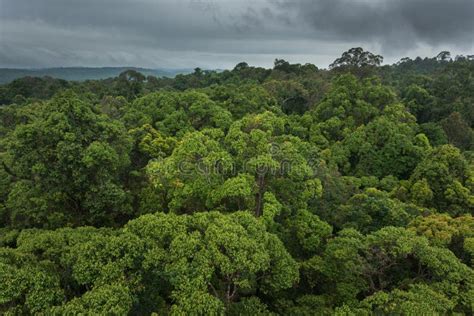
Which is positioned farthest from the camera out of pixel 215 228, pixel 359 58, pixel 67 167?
pixel 359 58

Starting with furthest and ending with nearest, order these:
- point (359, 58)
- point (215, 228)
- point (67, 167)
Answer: point (359, 58)
point (67, 167)
point (215, 228)

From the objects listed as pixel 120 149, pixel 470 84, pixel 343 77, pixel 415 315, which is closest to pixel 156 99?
pixel 120 149

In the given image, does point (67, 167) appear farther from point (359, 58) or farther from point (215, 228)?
point (359, 58)

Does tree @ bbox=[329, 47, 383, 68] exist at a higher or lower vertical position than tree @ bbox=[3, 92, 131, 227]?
higher

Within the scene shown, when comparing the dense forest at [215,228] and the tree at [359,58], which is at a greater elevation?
the tree at [359,58]

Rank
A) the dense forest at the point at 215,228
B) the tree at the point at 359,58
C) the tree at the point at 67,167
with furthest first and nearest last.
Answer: the tree at the point at 359,58
the tree at the point at 67,167
the dense forest at the point at 215,228

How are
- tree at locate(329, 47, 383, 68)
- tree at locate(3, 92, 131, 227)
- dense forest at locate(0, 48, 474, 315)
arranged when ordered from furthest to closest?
tree at locate(329, 47, 383, 68) → tree at locate(3, 92, 131, 227) → dense forest at locate(0, 48, 474, 315)

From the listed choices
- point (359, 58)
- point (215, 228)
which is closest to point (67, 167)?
point (215, 228)

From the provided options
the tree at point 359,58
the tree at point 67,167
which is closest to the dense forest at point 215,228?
the tree at point 67,167

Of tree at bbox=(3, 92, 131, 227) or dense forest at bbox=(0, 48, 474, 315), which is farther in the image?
tree at bbox=(3, 92, 131, 227)

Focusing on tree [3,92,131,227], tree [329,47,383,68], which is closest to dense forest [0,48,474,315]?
tree [3,92,131,227]

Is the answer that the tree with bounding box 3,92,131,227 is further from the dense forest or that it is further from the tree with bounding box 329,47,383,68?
the tree with bounding box 329,47,383,68

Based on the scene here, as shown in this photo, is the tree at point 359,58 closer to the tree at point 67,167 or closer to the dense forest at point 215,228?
the dense forest at point 215,228
